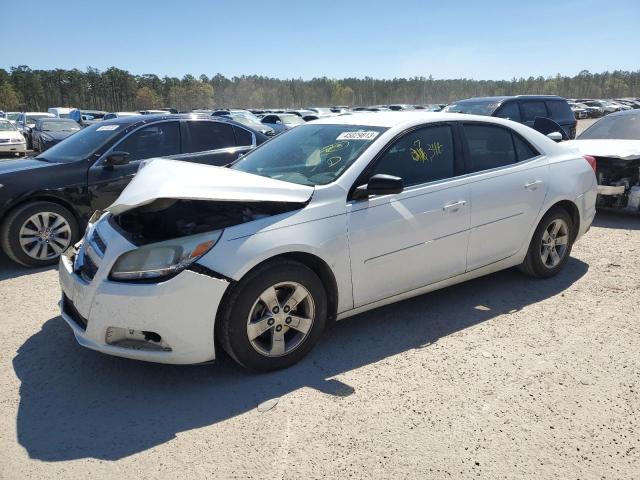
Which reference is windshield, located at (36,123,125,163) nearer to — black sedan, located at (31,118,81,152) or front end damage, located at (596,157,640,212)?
front end damage, located at (596,157,640,212)

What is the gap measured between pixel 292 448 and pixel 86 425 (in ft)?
3.79

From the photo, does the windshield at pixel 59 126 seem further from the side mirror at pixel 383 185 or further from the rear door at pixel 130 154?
the side mirror at pixel 383 185

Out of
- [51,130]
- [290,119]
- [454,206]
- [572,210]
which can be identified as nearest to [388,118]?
[454,206]

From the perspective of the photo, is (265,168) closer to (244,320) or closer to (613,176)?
(244,320)

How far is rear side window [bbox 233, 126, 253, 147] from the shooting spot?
22.5 ft

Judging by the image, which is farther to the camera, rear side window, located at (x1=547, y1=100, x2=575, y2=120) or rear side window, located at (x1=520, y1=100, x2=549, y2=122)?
rear side window, located at (x1=547, y1=100, x2=575, y2=120)

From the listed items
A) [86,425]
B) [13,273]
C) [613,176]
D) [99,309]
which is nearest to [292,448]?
[86,425]

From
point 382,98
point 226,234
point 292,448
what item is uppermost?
point 382,98

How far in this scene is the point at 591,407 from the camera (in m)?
2.83

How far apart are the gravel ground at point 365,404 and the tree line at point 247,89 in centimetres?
8143

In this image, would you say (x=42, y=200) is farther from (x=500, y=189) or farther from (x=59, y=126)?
(x=59, y=126)

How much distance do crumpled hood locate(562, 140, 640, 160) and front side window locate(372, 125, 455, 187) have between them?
348 cm

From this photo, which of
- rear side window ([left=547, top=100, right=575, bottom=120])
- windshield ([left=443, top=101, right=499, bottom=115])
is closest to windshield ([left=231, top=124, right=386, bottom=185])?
windshield ([left=443, top=101, right=499, bottom=115])

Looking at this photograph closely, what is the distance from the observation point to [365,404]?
2.87 m
